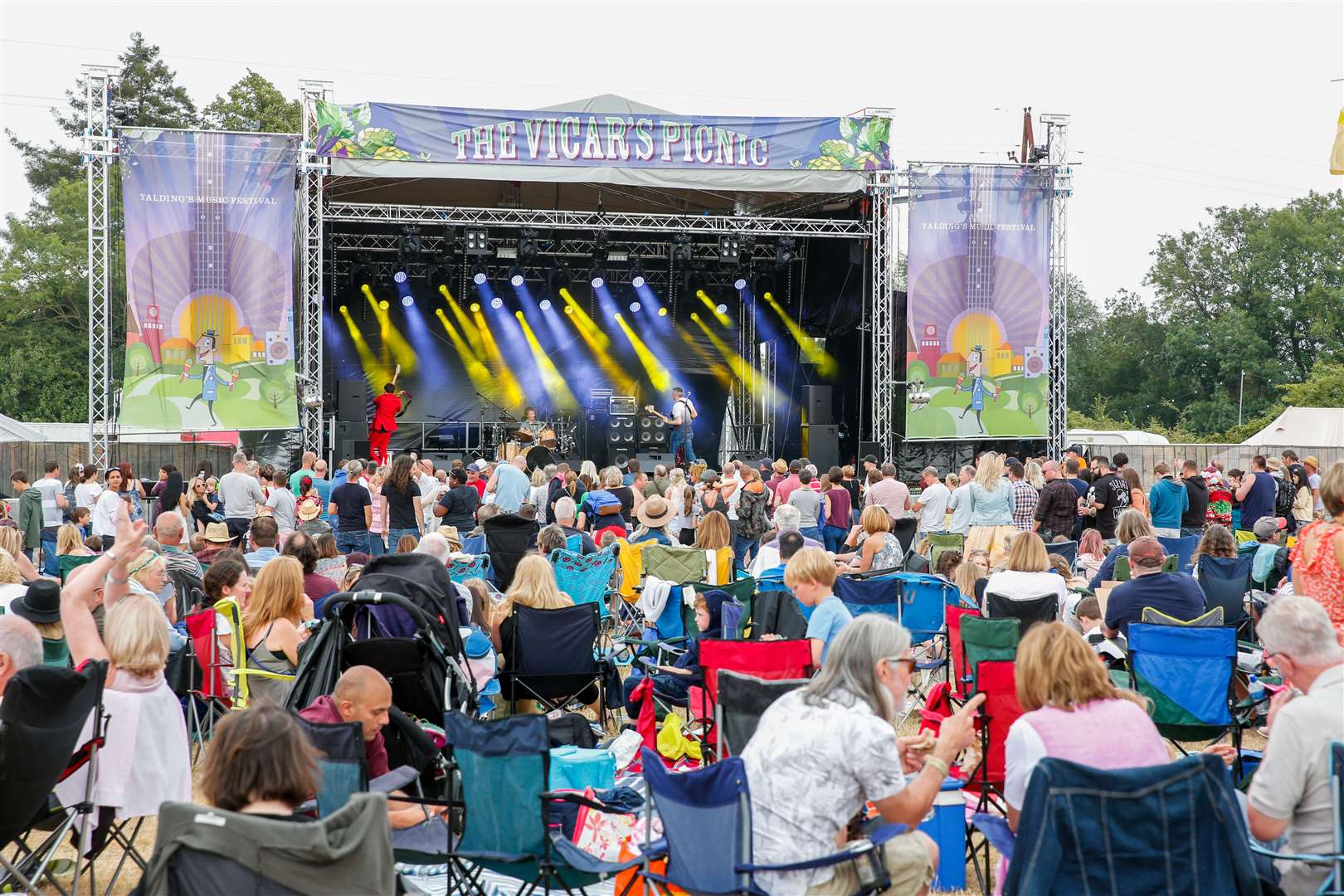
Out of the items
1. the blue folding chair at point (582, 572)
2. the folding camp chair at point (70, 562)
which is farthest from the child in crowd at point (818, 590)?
the folding camp chair at point (70, 562)

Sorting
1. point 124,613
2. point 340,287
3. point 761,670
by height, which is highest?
point 340,287

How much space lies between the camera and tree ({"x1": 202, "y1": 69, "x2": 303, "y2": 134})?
34500mm

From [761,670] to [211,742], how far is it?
8.16 feet

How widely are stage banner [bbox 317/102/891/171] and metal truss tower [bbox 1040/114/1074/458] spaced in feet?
7.50

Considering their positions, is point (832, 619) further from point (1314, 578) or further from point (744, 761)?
point (744, 761)

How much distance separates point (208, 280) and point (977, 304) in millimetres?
9450

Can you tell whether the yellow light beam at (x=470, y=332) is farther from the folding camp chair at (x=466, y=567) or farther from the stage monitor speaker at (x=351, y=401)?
the folding camp chair at (x=466, y=567)

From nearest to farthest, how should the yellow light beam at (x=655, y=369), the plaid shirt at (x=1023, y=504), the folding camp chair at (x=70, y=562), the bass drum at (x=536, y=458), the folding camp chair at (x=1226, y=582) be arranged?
the folding camp chair at (x=1226, y=582) → the folding camp chair at (x=70, y=562) → the plaid shirt at (x=1023, y=504) → the bass drum at (x=536, y=458) → the yellow light beam at (x=655, y=369)

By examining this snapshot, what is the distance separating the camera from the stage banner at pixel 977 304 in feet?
53.7

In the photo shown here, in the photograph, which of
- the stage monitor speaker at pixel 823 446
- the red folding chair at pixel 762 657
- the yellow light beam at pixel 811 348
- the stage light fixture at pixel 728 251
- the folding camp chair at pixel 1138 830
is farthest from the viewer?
the yellow light beam at pixel 811 348

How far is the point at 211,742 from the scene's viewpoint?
8.81ft

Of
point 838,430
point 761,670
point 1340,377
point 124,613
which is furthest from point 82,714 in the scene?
point 1340,377

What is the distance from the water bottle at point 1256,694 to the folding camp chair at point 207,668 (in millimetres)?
4288

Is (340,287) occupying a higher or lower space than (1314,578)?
higher
